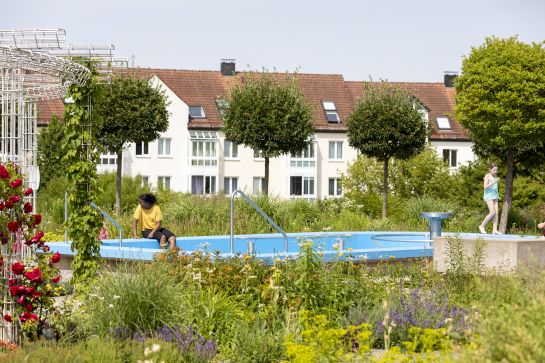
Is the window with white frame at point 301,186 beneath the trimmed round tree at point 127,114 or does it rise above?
beneath

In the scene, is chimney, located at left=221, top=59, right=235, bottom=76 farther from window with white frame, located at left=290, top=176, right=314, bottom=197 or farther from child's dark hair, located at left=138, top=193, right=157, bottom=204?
child's dark hair, located at left=138, top=193, right=157, bottom=204

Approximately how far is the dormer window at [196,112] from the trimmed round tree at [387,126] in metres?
31.2

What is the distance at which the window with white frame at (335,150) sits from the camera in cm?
6738

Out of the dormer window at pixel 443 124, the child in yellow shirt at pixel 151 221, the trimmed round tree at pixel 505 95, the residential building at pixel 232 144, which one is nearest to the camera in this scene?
the child in yellow shirt at pixel 151 221

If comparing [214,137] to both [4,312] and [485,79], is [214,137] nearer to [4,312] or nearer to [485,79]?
[485,79]

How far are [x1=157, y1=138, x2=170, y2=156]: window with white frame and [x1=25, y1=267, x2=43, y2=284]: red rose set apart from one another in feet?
178

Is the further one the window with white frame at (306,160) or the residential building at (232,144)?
the window with white frame at (306,160)

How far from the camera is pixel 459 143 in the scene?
68.1 meters

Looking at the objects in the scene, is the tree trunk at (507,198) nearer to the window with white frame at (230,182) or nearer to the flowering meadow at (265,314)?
the flowering meadow at (265,314)

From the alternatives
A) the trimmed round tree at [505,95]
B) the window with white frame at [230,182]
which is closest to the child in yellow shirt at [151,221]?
the trimmed round tree at [505,95]

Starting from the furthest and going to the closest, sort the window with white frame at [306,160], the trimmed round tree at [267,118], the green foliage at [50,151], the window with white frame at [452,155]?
the window with white frame at [452,155] → the window with white frame at [306,160] → the green foliage at [50,151] → the trimmed round tree at [267,118]

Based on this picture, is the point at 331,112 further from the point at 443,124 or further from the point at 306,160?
the point at 443,124

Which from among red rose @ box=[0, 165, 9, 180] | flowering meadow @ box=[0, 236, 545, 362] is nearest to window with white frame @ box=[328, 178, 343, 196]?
flowering meadow @ box=[0, 236, 545, 362]

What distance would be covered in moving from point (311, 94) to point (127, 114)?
34.0m
